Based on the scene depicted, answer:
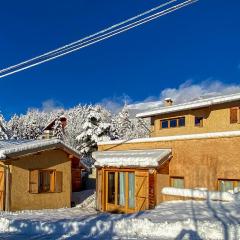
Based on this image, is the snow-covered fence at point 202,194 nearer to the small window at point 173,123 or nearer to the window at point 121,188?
the window at point 121,188

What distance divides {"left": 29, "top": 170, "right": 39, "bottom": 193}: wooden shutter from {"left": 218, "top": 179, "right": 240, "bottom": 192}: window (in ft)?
34.3

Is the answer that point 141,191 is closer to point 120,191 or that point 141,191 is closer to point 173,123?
point 120,191

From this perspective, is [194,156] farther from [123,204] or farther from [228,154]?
[123,204]

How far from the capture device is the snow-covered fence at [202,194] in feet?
47.4

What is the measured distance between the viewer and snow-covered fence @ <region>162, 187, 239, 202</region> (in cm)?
1445

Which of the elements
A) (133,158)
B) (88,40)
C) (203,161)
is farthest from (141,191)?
(88,40)

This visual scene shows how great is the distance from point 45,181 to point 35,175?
105 cm

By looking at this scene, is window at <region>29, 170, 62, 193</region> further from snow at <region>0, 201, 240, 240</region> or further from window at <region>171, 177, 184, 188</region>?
snow at <region>0, 201, 240, 240</region>

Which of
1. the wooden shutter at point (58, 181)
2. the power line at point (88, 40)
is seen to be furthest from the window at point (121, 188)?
the power line at point (88, 40)

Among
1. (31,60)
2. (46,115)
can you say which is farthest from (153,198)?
(46,115)

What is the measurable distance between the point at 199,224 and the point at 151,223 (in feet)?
3.95

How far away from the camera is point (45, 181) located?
23.7 meters

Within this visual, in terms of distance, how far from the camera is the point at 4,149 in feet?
70.4

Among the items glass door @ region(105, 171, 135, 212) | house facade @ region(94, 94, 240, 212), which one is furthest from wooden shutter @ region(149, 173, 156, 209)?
glass door @ region(105, 171, 135, 212)
